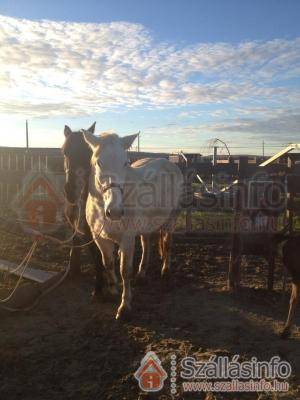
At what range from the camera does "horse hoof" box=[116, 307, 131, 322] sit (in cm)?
445

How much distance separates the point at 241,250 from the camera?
5.64m

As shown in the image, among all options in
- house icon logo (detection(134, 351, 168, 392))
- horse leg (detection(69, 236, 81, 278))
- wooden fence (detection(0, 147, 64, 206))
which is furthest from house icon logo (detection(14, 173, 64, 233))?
house icon logo (detection(134, 351, 168, 392))

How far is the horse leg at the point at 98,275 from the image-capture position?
5.14 meters

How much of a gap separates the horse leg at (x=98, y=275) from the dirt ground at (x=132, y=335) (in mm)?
165

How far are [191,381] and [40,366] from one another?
1.43m

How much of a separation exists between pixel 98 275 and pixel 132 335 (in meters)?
1.29

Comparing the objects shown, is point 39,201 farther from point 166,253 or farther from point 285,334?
point 285,334

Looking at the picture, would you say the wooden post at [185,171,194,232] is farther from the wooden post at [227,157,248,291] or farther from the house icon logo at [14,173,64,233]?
the house icon logo at [14,173,64,233]

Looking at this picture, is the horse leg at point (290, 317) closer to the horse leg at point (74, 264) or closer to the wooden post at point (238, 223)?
the wooden post at point (238, 223)

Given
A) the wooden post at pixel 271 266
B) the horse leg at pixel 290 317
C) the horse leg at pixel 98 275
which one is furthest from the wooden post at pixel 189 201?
the horse leg at pixel 290 317

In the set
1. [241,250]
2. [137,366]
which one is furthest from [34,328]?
[241,250]

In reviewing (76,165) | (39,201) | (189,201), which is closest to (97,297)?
(76,165)

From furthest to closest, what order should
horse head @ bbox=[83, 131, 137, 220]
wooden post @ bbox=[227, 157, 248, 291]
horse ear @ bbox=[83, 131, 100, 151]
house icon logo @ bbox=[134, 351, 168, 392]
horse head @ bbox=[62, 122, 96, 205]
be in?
wooden post @ bbox=[227, 157, 248, 291] < horse head @ bbox=[62, 122, 96, 205] < horse ear @ bbox=[83, 131, 100, 151] < horse head @ bbox=[83, 131, 137, 220] < house icon logo @ bbox=[134, 351, 168, 392]

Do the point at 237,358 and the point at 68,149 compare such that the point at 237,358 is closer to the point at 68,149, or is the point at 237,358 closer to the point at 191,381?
the point at 191,381
